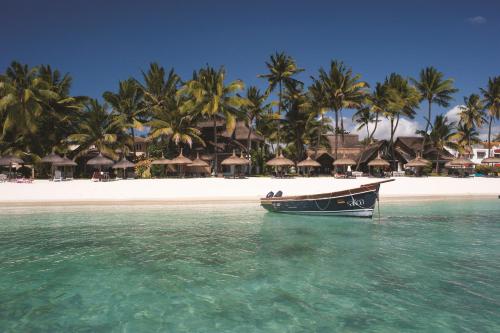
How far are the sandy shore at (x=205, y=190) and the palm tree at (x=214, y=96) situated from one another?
8.58 metres

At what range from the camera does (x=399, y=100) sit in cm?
3853

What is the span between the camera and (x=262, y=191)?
26.4 m

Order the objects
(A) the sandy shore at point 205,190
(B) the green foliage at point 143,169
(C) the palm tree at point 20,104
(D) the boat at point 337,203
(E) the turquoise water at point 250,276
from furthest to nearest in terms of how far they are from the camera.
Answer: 1. (B) the green foliage at point 143,169
2. (C) the palm tree at point 20,104
3. (A) the sandy shore at point 205,190
4. (D) the boat at point 337,203
5. (E) the turquoise water at point 250,276

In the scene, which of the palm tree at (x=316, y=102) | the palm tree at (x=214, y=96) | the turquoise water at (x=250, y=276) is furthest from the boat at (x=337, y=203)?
the palm tree at (x=316, y=102)

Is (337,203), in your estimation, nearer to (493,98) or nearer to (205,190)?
(205,190)

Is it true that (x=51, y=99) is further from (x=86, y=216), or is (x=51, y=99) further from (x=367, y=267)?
(x=367, y=267)

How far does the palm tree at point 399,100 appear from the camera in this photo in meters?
38.5

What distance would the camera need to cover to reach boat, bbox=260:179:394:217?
53.1ft

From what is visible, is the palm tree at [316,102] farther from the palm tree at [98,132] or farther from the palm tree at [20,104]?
the palm tree at [20,104]

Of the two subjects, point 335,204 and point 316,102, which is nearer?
point 335,204

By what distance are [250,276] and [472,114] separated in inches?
2062

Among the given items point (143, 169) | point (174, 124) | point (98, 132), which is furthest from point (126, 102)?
point (143, 169)

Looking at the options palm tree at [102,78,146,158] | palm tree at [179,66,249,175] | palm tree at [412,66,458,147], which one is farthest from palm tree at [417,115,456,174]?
palm tree at [102,78,146,158]

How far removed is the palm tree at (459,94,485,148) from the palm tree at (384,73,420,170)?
14.5 meters
